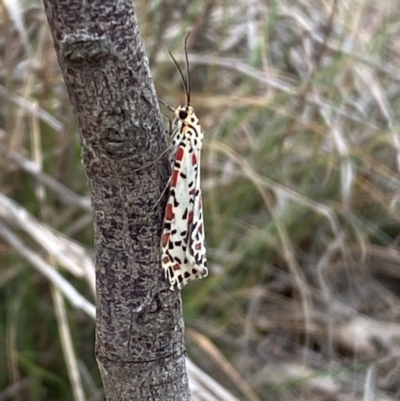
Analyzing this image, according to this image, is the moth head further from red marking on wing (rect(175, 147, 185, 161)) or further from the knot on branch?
the knot on branch

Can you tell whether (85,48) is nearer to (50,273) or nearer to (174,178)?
(174,178)

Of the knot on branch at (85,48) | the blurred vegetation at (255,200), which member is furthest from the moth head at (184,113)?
the blurred vegetation at (255,200)

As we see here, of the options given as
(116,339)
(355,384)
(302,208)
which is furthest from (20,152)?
(116,339)

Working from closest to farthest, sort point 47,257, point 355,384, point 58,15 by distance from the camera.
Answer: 1. point 58,15
2. point 47,257
3. point 355,384

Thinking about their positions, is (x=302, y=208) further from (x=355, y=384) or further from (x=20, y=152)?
(x=20, y=152)

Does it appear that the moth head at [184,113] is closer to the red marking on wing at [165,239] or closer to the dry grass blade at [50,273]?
the red marking on wing at [165,239]

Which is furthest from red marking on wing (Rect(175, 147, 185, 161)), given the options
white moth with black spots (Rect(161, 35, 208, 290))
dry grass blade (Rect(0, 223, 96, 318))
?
dry grass blade (Rect(0, 223, 96, 318))
